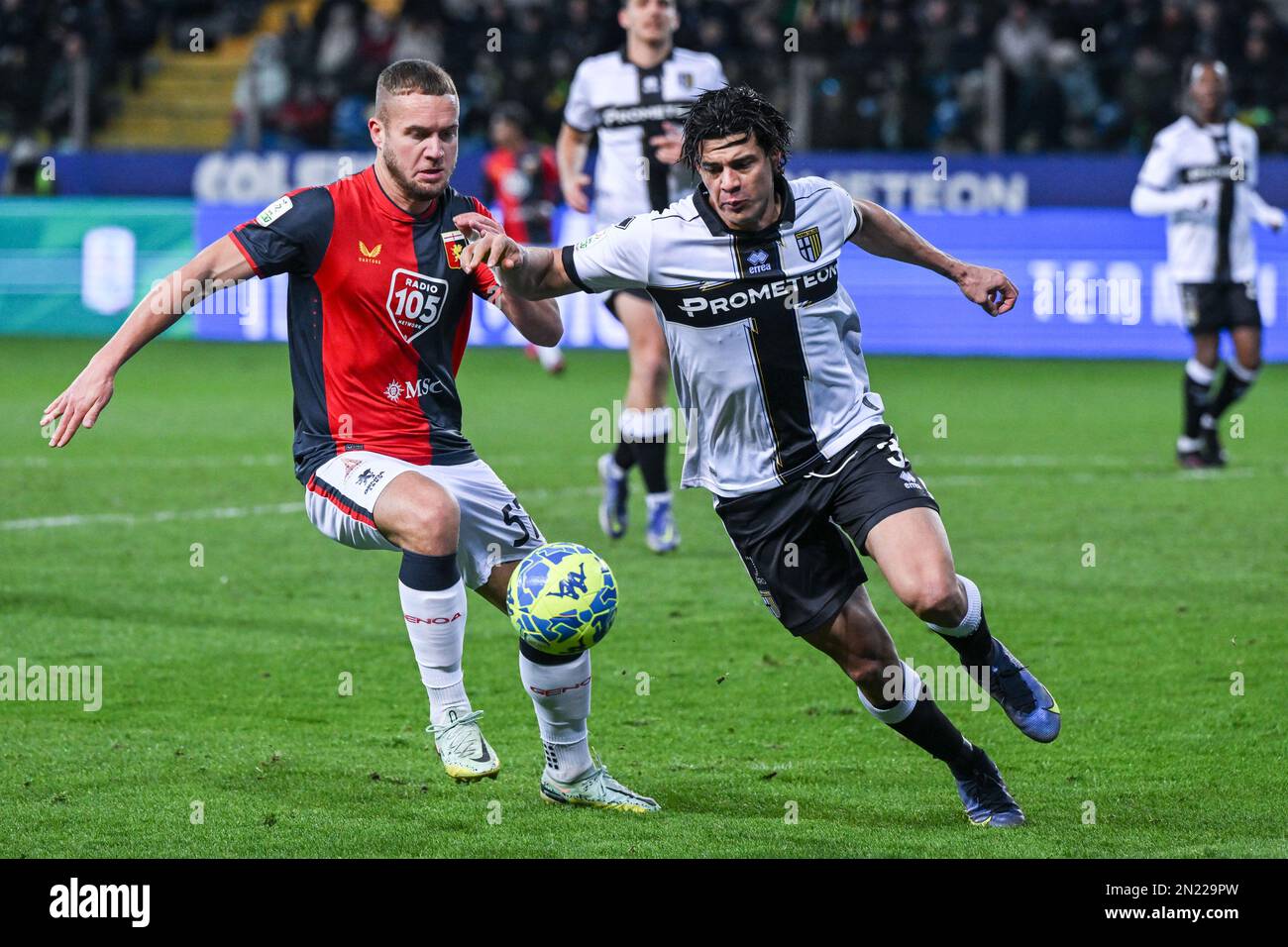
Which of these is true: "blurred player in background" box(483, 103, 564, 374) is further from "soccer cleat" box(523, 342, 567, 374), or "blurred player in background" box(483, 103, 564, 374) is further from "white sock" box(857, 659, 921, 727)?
"white sock" box(857, 659, 921, 727)

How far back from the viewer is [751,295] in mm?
5008

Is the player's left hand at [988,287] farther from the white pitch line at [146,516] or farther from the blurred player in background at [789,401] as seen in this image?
the white pitch line at [146,516]

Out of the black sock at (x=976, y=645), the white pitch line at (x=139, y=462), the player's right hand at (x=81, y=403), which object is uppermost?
the player's right hand at (x=81, y=403)

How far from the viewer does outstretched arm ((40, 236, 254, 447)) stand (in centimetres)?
489

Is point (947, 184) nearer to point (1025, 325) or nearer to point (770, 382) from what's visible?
point (1025, 325)

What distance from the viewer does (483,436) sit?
532 inches

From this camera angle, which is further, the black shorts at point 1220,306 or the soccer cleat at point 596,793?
the black shorts at point 1220,306

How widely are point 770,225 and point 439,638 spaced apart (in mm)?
1461

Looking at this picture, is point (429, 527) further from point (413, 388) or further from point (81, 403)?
point (81, 403)

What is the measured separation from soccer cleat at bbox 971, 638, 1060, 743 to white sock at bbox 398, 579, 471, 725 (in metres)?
1.45

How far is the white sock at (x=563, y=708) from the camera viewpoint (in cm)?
508

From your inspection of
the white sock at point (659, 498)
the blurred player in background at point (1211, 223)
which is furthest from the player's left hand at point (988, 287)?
the blurred player in background at point (1211, 223)

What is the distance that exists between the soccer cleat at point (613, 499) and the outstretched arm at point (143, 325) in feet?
14.5

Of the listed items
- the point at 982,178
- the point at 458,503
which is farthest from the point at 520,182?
the point at 458,503
